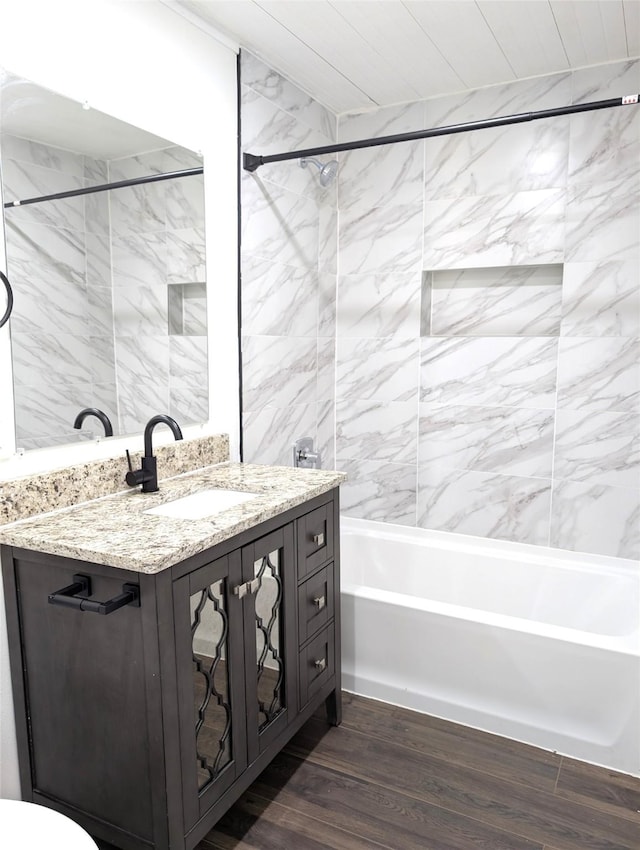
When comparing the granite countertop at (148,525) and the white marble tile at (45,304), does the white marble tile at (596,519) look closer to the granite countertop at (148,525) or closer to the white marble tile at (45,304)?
the granite countertop at (148,525)

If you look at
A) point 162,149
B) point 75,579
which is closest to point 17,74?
point 162,149

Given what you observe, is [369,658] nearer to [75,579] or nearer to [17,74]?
[75,579]

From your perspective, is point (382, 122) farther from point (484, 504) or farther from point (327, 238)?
point (484, 504)

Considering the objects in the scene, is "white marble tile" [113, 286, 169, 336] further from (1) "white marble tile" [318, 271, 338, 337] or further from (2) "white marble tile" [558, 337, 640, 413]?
(2) "white marble tile" [558, 337, 640, 413]

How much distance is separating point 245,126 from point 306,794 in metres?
2.41

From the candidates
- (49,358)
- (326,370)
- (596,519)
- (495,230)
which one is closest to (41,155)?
(49,358)

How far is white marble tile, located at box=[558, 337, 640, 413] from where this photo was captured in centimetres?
262

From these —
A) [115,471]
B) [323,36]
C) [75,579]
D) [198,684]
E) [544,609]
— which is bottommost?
[544,609]

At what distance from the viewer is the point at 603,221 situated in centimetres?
261

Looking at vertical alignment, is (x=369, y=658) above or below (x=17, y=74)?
below

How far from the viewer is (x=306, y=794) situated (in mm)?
1914

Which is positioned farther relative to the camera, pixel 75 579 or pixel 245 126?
pixel 245 126

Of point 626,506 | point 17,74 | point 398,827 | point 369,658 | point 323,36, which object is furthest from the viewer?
point 626,506

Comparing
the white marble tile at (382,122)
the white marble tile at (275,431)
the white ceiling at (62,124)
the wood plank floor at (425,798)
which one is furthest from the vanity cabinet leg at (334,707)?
the white marble tile at (382,122)
